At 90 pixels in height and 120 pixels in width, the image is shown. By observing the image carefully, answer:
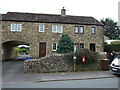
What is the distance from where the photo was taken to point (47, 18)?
23125mm

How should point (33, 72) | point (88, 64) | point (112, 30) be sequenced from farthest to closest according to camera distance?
point (112, 30) → point (88, 64) → point (33, 72)

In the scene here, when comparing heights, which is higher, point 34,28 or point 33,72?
point 34,28

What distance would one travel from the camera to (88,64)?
13430mm

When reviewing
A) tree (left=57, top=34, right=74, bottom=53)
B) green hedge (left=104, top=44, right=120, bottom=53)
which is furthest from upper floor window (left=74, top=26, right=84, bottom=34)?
green hedge (left=104, top=44, right=120, bottom=53)

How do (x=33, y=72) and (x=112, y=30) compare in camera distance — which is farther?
(x=112, y=30)

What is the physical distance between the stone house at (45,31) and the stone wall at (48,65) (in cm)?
907

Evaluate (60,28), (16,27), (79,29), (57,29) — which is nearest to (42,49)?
(57,29)

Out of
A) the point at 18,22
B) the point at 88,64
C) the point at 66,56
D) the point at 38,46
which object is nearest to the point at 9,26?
the point at 18,22

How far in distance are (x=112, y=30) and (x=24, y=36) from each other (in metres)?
44.4

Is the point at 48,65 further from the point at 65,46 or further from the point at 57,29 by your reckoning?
the point at 57,29

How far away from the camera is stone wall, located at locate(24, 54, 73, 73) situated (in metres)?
12.5

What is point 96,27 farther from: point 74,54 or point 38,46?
point 74,54

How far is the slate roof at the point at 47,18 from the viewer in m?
21.8

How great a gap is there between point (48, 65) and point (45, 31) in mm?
10191
